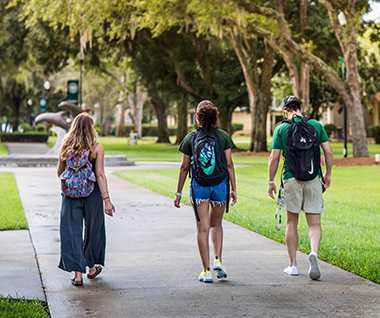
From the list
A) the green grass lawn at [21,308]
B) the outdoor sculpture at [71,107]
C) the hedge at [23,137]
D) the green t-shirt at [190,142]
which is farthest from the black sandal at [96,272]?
the hedge at [23,137]

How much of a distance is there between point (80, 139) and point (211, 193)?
1.40 m

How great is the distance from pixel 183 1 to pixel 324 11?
9955 millimetres

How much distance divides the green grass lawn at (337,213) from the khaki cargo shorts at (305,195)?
88 cm

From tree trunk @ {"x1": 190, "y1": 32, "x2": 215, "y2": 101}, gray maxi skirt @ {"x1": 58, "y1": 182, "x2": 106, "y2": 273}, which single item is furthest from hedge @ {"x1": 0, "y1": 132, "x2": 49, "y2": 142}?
gray maxi skirt @ {"x1": 58, "y1": 182, "x2": 106, "y2": 273}

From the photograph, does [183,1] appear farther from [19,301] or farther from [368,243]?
[19,301]

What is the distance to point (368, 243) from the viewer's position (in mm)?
7152

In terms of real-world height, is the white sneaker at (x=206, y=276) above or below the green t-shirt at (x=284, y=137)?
below

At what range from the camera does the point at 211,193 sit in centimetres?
541

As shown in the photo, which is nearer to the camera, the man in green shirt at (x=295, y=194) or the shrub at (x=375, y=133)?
the man in green shirt at (x=295, y=194)

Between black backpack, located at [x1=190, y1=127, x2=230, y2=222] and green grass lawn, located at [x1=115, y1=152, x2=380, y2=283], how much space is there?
190cm

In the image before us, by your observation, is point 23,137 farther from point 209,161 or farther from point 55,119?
point 209,161

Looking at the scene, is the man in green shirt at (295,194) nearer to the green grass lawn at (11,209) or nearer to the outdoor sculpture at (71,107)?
the green grass lawn at (11,209)

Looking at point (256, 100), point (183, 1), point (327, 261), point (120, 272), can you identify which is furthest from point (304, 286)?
point (256, 100)

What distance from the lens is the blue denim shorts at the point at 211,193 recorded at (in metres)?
5.38
